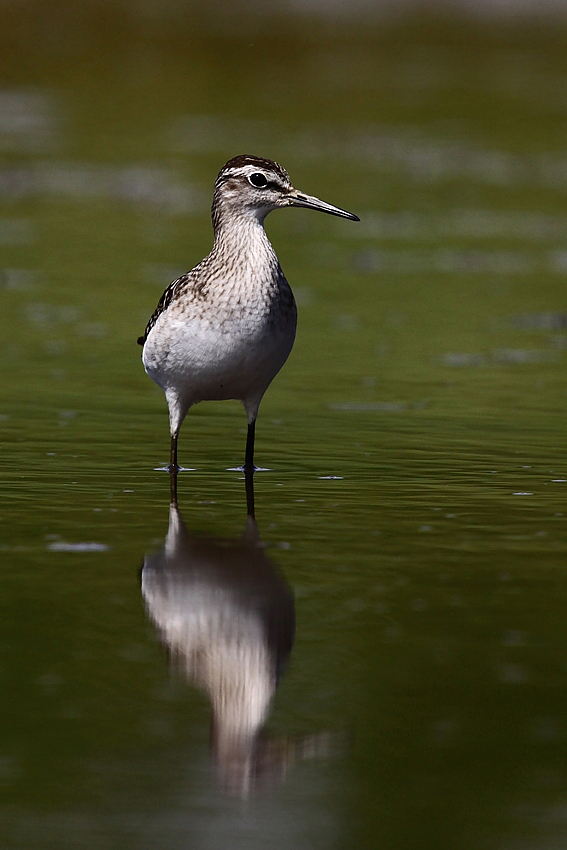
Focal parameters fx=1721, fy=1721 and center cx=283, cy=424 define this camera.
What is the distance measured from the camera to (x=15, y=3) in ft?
166

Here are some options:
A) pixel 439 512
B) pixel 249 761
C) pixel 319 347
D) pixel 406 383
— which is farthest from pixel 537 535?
pixel 319 347

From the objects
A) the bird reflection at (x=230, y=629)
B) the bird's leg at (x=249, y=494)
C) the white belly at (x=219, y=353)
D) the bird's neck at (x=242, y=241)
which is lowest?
the bird reflection at (x=230, y=629)

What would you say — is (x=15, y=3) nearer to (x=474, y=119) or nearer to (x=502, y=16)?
(x=502, y=16)

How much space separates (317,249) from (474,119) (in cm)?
1350

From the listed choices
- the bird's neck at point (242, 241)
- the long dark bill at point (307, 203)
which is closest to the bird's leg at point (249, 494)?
the bird's neck at point (242, 241)

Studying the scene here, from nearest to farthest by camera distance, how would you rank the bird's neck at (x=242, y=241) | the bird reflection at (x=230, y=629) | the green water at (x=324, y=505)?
the green water at (x=324, y=505) < the bird reflection at (x=230, y=629) < the bird's neck at (x=242, y=241)

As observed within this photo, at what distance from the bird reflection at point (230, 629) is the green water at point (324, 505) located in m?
0.06

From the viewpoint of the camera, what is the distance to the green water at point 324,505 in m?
5.16

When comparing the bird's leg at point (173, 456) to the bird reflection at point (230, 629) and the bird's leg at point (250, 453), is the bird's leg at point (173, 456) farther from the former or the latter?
the bird reflection at point (230, 629)

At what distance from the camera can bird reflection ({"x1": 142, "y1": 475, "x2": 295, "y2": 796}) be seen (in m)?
5.51

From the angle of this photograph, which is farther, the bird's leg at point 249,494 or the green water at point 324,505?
the bird's leg at point 249,494

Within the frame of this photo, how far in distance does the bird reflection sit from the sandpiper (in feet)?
4.19

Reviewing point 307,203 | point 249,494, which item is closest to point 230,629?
point 249,494

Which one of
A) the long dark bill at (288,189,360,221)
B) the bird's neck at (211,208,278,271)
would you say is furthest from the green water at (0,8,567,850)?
the long dark bill at (288,189,360,221)
